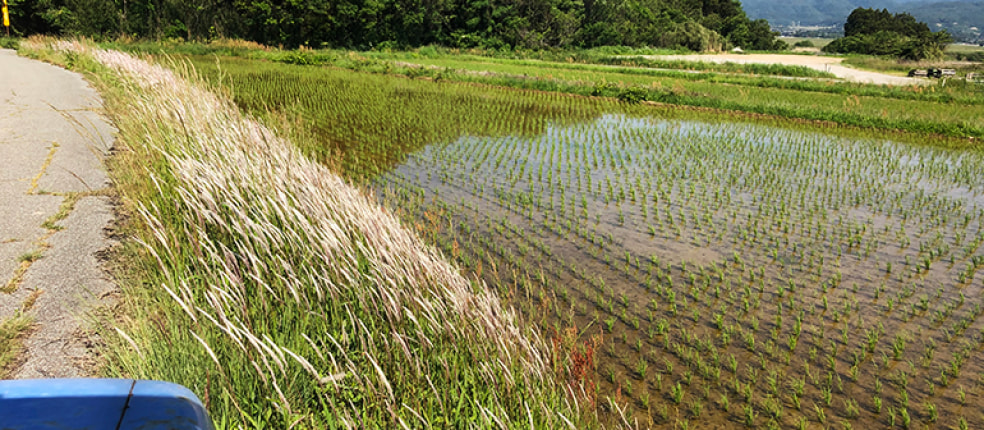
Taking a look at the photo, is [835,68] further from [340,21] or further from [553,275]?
[553,275]

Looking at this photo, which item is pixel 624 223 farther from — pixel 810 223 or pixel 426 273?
pixel 426 273

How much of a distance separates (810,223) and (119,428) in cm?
763

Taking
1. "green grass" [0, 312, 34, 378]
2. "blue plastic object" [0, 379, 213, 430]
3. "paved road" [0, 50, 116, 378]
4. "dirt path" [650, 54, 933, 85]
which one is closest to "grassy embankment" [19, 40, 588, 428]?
"paved road" [0, 50, 116, 378]

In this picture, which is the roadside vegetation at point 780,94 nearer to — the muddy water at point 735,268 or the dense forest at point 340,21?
the muddy water at point 735,268

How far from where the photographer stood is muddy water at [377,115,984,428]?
12.4ft

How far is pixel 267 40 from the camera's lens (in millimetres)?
41562

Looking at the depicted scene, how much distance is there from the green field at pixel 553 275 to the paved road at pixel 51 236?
0.30 meters

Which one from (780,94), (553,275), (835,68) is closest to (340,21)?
(780,94)

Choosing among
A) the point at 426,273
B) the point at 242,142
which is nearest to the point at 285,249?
the point at 426,273

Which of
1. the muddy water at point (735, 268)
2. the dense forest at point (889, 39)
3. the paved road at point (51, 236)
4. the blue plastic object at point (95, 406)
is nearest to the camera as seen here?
the blue plastic object at point (95, 406)

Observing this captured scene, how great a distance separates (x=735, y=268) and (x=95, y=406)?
561 centimetres

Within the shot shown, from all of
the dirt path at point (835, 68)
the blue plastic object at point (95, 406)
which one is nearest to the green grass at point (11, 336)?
the blue plastic object at point (95, 406)

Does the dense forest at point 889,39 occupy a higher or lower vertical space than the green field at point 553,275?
higher

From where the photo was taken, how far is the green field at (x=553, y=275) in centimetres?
272
